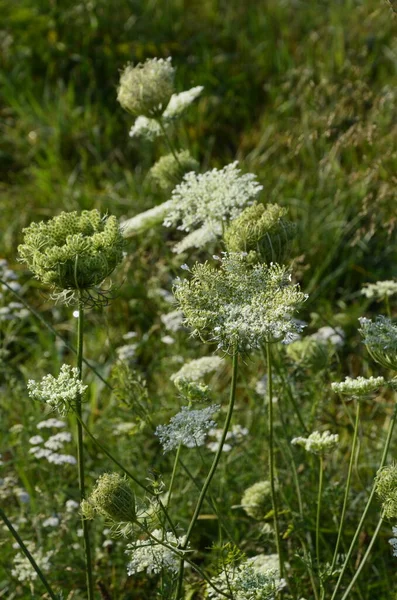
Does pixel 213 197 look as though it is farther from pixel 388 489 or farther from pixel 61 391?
pixel 388 489

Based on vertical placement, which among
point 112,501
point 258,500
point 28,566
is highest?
point 112,501

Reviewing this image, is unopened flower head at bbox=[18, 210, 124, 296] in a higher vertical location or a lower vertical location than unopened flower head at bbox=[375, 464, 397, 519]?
higher

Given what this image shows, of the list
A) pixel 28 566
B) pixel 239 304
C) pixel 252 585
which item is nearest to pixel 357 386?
pixel 239 304

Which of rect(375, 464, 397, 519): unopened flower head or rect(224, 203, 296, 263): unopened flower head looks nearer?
rect(375, 464, 397, 519): unopened flower head

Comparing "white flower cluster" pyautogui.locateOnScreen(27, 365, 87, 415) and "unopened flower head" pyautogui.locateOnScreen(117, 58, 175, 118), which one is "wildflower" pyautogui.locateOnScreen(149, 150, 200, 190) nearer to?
"unopened flower head" pyautogui.locateOnScreen(117, 58, 175, 118)

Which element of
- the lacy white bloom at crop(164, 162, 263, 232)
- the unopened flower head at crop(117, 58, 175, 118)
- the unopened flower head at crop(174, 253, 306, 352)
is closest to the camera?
the unopened flower head at crop(174, 253, 306, 352)

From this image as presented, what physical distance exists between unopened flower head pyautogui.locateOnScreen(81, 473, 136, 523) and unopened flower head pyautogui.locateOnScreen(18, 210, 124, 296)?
0.39 m

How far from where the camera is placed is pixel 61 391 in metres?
1.76

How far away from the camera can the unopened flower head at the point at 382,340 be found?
1861 millimetres

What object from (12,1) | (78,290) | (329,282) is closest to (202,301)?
(78,290)

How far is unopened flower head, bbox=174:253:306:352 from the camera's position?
167 cm

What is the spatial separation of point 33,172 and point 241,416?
216 centimetres

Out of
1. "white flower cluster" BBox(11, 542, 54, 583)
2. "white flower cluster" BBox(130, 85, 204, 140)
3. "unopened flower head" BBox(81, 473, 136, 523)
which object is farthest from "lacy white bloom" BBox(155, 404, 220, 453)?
"white flower cluster" BBox(130, 85, 204, 140)

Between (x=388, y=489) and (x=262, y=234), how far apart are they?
591 mm
